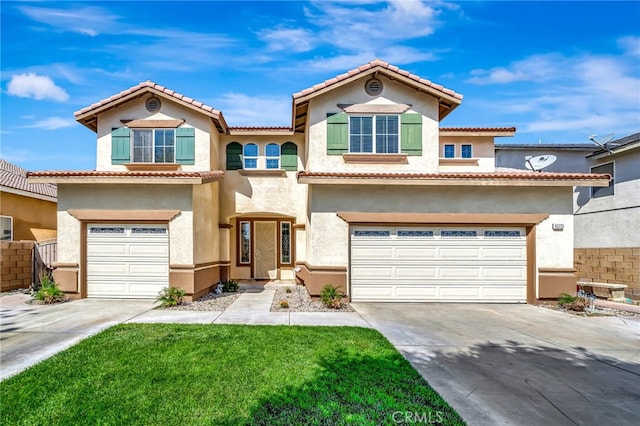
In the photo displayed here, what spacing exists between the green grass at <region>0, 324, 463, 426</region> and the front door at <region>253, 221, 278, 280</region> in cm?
840

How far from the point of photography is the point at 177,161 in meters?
12.8

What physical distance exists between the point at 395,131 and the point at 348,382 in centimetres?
940

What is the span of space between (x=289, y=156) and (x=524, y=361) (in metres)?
11.2

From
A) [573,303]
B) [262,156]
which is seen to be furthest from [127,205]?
[573,303]

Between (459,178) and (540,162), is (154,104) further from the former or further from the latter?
(540,162)

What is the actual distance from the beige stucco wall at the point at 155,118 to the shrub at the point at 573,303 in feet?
43.5

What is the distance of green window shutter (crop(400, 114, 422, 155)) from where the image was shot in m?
11.9

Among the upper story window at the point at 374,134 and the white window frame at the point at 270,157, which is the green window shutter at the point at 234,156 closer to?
the white window frame at the point at 270,157

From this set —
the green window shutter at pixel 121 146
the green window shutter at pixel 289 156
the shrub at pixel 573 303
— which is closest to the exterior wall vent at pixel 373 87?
the green window shutter at pixel 289 156

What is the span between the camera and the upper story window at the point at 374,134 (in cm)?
1195

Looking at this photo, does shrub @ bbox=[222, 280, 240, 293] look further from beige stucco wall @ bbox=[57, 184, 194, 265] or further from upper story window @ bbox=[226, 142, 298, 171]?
upper story window @ bbox=[226, 142, 298, 171]

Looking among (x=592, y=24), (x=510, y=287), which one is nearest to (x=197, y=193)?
(x=510, y=287)

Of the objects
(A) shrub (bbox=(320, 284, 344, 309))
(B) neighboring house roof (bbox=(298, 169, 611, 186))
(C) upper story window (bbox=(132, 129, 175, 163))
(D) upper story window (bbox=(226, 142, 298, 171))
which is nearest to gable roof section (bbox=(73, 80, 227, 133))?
(C) upper story window (bbox=(132, 129, 175, 163))

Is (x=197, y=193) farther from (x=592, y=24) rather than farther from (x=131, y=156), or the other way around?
(x=592, y=24)
